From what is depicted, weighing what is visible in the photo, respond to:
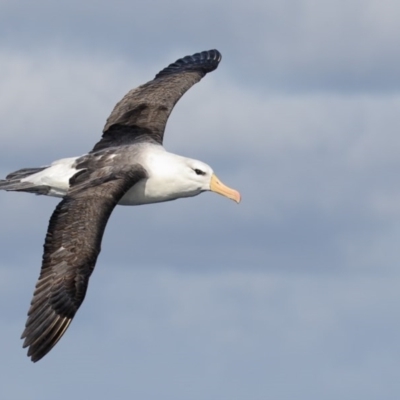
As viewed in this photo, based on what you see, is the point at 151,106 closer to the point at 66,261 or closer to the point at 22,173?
the point at 22,173

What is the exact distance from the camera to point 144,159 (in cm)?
2606

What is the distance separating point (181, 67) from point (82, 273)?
9260 millimetres

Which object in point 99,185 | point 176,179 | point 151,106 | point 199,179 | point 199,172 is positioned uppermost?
point 151,106

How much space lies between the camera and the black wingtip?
31.5 m

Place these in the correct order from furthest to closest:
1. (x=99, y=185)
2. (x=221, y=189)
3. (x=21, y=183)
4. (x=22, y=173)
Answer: (x=22, y=173), (x=21, y=183), (x=221, y=189), (x=99, y=185)

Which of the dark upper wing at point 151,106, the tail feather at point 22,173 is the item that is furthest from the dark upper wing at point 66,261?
the dark upper wing at point 151,106

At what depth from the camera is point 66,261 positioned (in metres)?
23.5

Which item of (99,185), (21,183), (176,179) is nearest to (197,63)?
(176,179)

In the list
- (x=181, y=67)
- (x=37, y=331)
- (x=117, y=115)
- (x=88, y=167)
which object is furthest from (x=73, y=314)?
(x=181, y=67)

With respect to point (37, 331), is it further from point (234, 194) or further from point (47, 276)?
point (234, 194)

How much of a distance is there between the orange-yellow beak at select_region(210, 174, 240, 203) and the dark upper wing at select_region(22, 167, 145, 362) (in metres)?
1.90

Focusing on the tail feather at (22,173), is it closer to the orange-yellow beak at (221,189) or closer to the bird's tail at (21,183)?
the bird's tail at (21,183)

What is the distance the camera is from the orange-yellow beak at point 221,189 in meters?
26.2

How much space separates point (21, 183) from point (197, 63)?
6.98 meters
